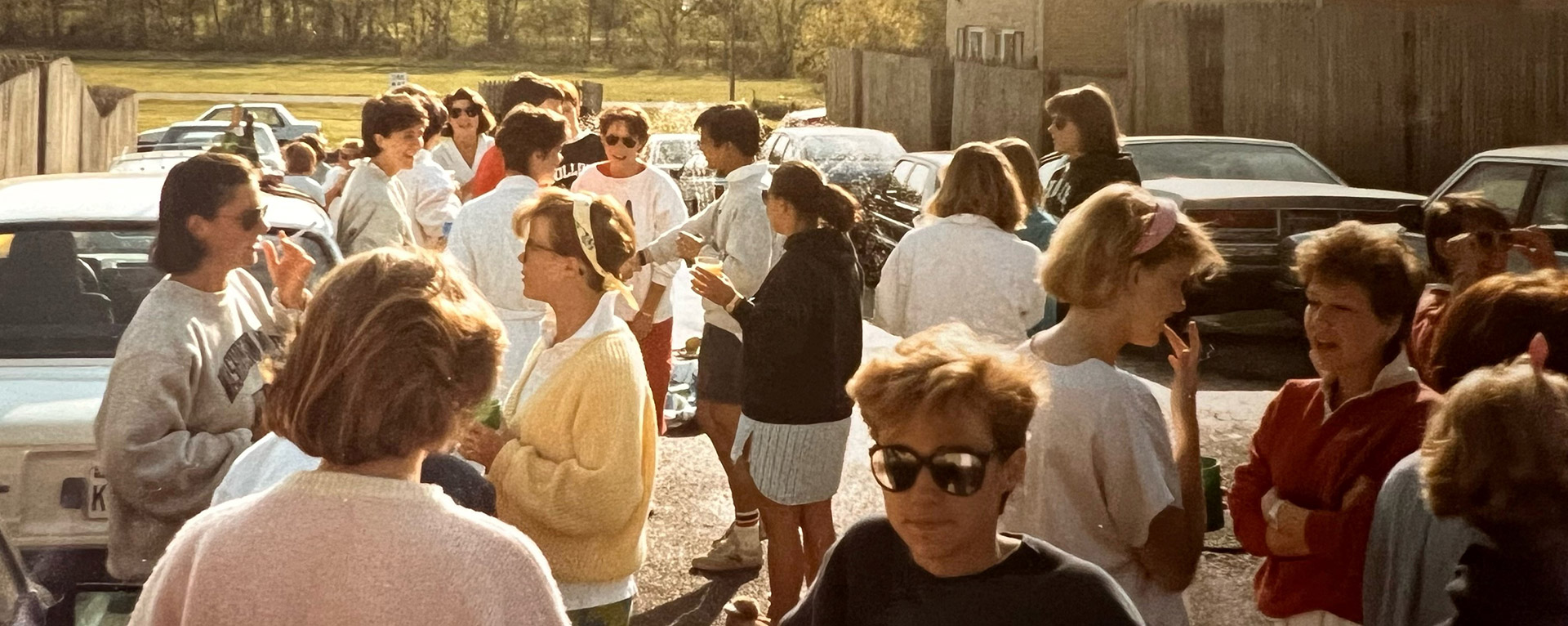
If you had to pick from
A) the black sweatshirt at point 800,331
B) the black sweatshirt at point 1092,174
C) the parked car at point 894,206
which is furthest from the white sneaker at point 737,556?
the parked car at point 894,206

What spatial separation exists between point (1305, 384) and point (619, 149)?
380 cm

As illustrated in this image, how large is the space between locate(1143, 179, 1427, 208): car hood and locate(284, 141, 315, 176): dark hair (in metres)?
5.56

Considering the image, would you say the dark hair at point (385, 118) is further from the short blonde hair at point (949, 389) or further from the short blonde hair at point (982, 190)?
the short blonde hair at point (949, 389)

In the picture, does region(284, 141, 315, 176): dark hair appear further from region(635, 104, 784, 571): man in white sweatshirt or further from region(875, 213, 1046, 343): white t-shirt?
region(875, 213, 1046, 343): white t-shirt

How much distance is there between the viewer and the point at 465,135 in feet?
28.3

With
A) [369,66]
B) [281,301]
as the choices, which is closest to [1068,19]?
[369,66]

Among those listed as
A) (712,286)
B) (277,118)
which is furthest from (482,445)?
(277,118)

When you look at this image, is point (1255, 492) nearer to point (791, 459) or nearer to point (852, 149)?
point (791, 459)

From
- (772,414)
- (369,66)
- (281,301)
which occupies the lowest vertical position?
(772,414)

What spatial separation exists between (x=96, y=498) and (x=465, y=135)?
14.5 ft

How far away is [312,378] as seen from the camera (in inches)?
87.7

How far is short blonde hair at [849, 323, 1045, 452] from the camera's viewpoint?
2.44 meters

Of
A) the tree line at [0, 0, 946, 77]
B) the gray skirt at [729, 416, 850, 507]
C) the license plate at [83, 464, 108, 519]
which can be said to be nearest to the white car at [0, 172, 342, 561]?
the license plate at [83, 464, 108, 519]

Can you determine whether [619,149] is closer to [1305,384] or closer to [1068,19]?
[1305,384]
